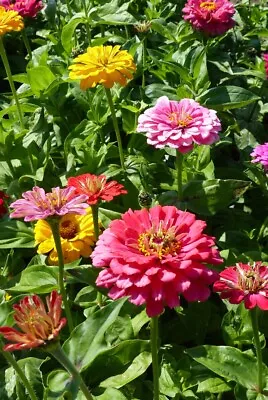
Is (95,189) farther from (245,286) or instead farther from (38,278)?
(245,286)

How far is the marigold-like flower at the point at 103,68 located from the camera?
1.63 m

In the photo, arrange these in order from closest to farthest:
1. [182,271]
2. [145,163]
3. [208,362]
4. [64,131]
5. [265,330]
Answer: [182,271] < [208,362] < [265,330] < [145,163] < [64,131]

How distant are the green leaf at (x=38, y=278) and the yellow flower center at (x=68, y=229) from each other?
8 centimetres

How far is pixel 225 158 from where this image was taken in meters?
2.14

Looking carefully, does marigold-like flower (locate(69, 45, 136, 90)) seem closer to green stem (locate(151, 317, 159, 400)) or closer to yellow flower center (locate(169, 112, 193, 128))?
yellow flower center (locate(169, 112, 193, 128))

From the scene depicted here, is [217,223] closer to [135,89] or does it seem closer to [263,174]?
[263,174]

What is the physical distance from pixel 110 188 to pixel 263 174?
65 cm

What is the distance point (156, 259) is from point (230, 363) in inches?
15.3

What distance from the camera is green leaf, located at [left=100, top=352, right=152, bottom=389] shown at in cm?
131

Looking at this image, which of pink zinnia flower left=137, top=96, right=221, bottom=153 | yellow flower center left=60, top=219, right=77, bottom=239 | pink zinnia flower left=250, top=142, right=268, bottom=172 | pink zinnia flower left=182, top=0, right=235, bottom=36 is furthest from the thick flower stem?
pink zinnia flower left=182, top=0, right=235, bottom=36

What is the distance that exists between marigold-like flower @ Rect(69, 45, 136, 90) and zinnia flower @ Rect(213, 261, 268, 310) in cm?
66

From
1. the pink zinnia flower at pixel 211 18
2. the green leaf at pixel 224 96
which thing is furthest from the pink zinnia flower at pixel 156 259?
the pink zinnia flower at pixel 211 18

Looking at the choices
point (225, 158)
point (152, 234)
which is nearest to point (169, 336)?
point (152, 234)

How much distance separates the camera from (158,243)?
1.08 m
